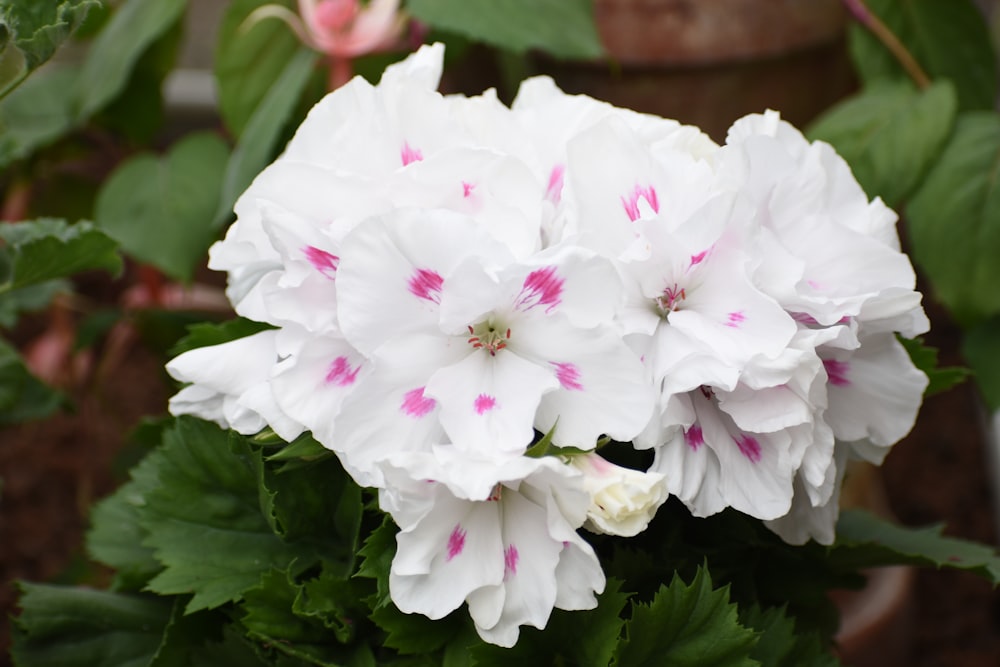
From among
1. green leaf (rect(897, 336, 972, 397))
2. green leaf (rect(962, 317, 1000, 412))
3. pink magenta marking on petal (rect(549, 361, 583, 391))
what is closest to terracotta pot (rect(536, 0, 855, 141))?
green leaf (rect(962, 317, 1000, 412))

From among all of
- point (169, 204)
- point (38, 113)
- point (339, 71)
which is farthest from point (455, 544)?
point (38, 113)

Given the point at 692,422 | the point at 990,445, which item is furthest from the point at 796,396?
the point at 990,445

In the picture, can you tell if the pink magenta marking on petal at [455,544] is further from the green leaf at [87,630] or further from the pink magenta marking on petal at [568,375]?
the green leaf at [87,630]

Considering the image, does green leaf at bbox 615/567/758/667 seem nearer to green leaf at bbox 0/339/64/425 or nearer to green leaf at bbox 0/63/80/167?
green leaf at bbox 0/339/64/425

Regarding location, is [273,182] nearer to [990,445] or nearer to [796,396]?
[796,396]

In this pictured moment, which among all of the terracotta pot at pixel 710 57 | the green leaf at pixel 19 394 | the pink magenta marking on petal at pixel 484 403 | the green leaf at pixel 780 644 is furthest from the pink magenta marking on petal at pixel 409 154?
the terracotta pot at pixel 710 57

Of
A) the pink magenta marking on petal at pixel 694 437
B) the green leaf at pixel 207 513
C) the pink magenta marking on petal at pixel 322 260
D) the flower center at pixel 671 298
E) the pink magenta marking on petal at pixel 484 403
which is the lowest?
the green leaf at pixel 207 513
